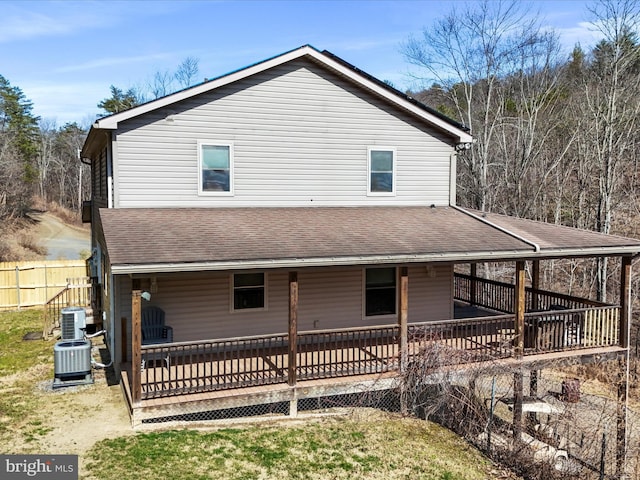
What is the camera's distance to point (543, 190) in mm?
30047

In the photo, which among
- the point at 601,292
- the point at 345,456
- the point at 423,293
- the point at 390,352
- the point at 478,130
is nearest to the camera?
the point at 345,456

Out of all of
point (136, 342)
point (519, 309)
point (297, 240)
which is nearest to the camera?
point (136, 342)

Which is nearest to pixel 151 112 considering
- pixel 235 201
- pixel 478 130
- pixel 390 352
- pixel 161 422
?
pixel 235 201

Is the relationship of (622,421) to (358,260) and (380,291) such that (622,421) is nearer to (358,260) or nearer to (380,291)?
(380,291)

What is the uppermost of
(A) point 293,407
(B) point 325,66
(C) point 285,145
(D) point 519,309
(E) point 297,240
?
(B) point 325,66

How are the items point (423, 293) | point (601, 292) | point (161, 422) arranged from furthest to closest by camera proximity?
point (601, 292) → point (423, 293) → point (161, 422)

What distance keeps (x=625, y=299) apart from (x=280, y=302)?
8.20m

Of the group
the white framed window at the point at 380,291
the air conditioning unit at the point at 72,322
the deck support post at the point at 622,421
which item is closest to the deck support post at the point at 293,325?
the white framed window at the point at 380,291

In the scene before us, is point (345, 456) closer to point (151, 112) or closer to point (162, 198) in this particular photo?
point (162, 198)

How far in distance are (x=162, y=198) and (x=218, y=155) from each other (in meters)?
1.66

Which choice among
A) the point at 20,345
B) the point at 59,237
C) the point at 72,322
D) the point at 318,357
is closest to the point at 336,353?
the point at 318,357

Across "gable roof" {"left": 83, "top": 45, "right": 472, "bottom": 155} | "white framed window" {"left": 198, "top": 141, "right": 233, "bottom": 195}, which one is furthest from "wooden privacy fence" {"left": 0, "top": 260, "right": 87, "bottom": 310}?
"white framed window" {"left": 198, "top": 141, "right": 233, "bottom": 195}

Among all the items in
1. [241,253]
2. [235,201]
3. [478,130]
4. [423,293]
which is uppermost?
[478,130]

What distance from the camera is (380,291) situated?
14172mm
